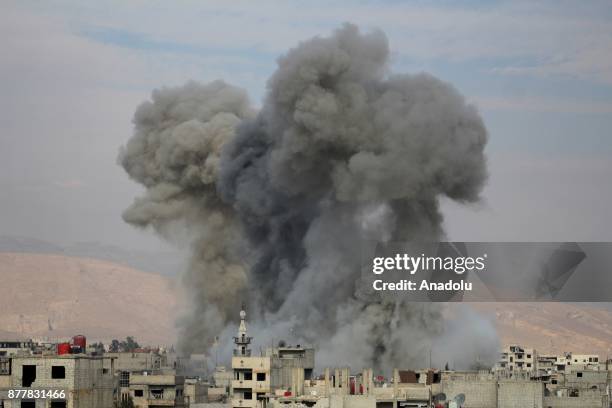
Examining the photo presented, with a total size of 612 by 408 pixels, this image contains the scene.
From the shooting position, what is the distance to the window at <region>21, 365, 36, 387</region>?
45.2 m

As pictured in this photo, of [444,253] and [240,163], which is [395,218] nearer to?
[444,253]

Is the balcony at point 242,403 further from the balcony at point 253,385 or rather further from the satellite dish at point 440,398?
the satellite dish at point 440,398

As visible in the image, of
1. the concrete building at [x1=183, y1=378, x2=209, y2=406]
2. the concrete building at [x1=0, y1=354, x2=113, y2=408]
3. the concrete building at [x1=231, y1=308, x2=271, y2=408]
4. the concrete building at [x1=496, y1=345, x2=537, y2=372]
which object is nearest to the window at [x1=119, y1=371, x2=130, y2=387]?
the concrete building at [x1=183, y1=378, x2=209, y2=406]

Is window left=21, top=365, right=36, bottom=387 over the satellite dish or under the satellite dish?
over

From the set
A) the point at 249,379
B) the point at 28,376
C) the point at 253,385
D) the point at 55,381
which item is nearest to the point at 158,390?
the point at 249,379

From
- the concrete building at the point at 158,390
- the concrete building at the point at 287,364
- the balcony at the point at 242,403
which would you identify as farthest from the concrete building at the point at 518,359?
the balcony at the point at 242,403

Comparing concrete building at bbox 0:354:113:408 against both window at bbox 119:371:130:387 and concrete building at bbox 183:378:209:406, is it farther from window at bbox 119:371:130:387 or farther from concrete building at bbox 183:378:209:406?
window at bbox 119:371:130:387

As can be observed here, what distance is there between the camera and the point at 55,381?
4475cm

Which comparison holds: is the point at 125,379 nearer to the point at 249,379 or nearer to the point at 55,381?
the point at 249,379

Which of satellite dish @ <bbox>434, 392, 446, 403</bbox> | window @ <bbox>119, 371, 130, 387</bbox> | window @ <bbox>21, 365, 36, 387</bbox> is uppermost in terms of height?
window @ <bbox>119, 371, 130, 387</bbox>

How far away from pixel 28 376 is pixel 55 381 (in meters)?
1.00

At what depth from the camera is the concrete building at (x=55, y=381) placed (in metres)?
44.5

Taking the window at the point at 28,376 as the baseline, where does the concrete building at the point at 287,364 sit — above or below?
above

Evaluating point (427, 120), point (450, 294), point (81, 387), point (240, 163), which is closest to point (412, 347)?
point (450, 294)
